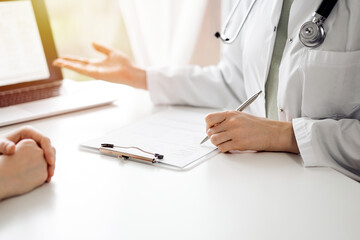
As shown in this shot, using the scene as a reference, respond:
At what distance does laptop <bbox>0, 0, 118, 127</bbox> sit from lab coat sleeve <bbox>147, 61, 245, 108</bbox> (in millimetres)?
154

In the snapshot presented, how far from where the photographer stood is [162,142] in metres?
0.89

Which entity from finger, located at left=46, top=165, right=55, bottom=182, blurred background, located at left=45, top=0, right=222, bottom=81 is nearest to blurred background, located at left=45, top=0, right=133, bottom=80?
blurred background, located at left=45, top=0, right=222, bottom=81

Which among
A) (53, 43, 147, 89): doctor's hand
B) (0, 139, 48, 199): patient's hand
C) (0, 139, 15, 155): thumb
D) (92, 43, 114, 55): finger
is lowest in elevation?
(0, 139, 48, 199): patient's hand

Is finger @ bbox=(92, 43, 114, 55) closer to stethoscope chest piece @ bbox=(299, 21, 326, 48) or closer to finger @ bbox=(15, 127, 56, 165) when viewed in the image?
finger @ bbox=(15, 127, 56, 165)

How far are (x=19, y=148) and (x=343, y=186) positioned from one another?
63 centimetres

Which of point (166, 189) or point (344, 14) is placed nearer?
point (166, 189)

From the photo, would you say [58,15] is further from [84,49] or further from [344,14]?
[344,14]

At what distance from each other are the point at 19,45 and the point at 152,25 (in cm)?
67

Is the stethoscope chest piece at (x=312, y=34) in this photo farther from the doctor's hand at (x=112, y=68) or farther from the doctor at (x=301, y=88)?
the doctor's hand at (x=112, y=68)

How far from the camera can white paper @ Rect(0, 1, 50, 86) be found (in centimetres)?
125

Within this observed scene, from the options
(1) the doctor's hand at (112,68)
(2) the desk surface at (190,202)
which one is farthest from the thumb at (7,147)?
(1) the doctor's hand at (112,68)

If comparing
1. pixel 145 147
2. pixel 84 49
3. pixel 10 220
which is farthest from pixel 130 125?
pixel 84 49

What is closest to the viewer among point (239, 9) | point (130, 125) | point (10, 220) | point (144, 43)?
point (10, 220)

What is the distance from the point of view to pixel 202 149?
859mm
